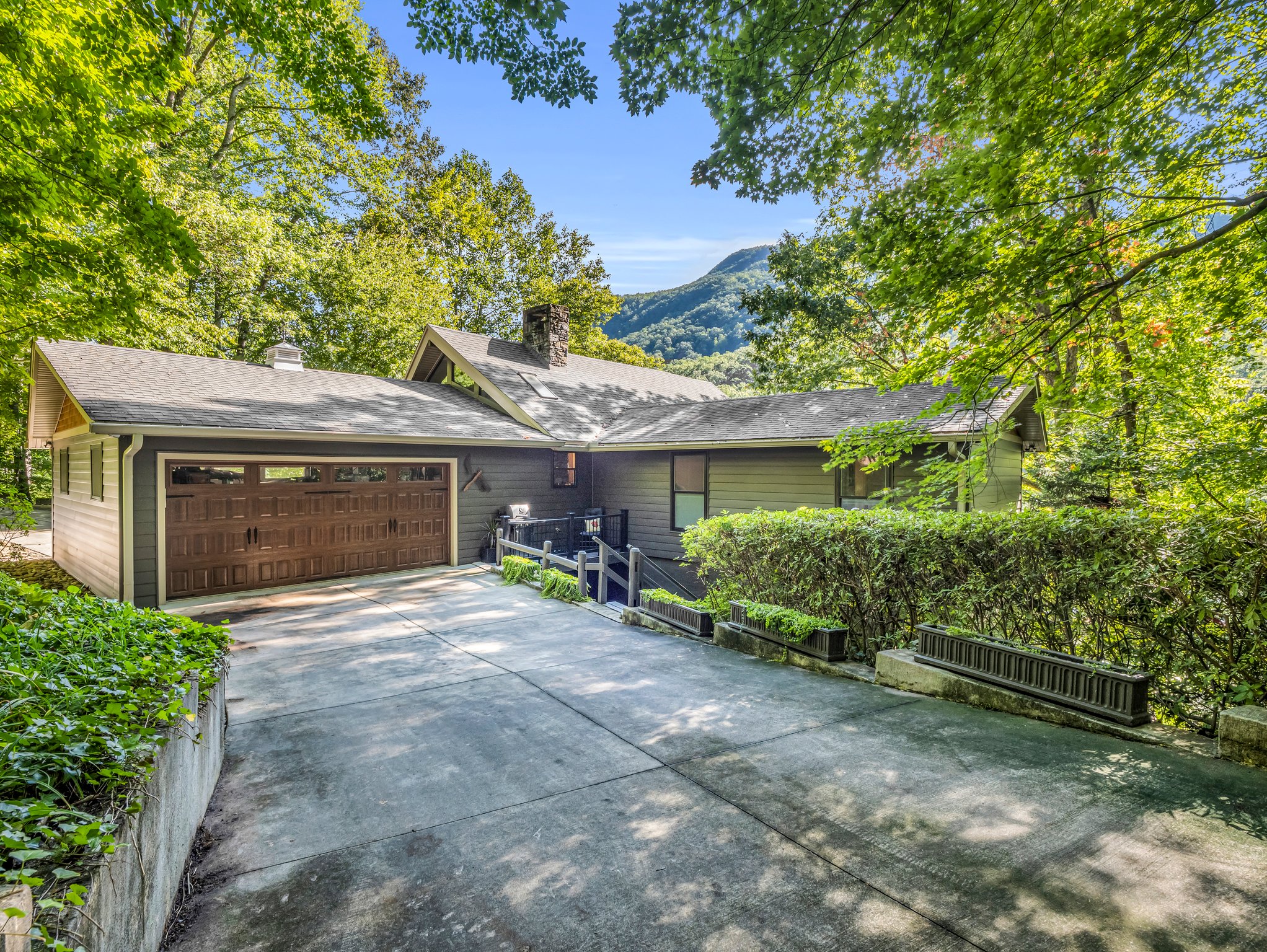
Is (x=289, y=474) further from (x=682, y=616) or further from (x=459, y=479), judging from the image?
(x=682, y=616)

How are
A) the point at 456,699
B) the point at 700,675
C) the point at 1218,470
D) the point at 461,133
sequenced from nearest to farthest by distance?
1. the point at 1218,470
2. the point at 456,699
3. the point at 700,675
4. the point at 461,133

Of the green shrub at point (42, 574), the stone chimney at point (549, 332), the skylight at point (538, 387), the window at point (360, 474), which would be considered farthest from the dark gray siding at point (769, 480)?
the green shrub at point (42, 574)

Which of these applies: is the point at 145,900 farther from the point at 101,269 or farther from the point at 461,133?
the point at 461,133

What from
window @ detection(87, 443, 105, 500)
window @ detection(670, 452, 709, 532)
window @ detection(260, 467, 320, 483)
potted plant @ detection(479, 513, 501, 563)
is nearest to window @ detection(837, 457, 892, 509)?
window @ detection(670, 452, 709, 532)

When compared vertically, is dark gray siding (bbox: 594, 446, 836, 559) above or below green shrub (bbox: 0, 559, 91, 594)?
above

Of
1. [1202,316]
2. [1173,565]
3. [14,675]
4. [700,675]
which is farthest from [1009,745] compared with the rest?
[1202,316]

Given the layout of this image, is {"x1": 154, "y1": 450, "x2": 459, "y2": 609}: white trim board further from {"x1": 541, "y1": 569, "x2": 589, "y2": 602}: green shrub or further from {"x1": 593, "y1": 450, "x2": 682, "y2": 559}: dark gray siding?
{"x1": 593, "y1": 450, "x2": 682, "y2": 559}: dark gray siding

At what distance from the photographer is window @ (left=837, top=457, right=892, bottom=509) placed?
1014 cm

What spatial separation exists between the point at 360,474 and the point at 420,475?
44.6 inches

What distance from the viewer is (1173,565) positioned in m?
3.74

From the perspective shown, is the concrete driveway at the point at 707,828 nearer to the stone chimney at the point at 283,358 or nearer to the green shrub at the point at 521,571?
the green shrub at the point at 521,571

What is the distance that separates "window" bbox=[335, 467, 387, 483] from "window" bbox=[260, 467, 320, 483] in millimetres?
336

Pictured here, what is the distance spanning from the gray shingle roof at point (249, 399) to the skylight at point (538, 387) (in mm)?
1717

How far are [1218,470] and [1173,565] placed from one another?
1.18 m
